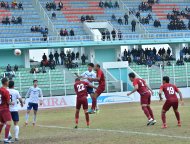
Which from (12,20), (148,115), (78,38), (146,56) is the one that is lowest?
(148,115)

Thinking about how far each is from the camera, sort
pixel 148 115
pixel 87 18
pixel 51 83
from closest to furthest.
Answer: pixel 148 115, pixel 51 83, pixel 87 18

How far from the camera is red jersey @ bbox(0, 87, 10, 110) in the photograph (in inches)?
724

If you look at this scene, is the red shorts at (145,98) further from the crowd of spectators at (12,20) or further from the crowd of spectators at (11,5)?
the crowd of spectators at (11,5)

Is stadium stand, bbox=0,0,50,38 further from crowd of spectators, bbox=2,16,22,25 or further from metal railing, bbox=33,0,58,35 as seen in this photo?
metal railing, bbox=33,0,58,35

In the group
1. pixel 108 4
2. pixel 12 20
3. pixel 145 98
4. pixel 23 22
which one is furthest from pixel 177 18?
pixel 145 98

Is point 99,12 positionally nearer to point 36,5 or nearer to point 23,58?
point 36,5

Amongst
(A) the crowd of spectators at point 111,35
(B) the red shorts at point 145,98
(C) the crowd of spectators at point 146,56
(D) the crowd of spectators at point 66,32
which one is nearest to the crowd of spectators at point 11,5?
(D) the crowd of spectators at point 66,32

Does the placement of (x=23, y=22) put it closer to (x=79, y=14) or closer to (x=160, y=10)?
(x=79, y=14)

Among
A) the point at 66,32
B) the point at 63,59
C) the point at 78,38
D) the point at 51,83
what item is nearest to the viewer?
the point at 51,83

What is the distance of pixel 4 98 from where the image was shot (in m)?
18.4

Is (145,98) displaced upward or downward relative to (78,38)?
downward

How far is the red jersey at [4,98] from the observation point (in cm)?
1839

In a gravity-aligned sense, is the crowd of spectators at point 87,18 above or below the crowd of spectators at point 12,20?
above

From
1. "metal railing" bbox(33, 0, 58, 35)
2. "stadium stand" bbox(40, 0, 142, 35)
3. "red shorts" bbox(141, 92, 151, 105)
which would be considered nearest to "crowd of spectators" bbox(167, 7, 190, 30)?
"stadium stand" bbox(40, 0, 142, 35)
